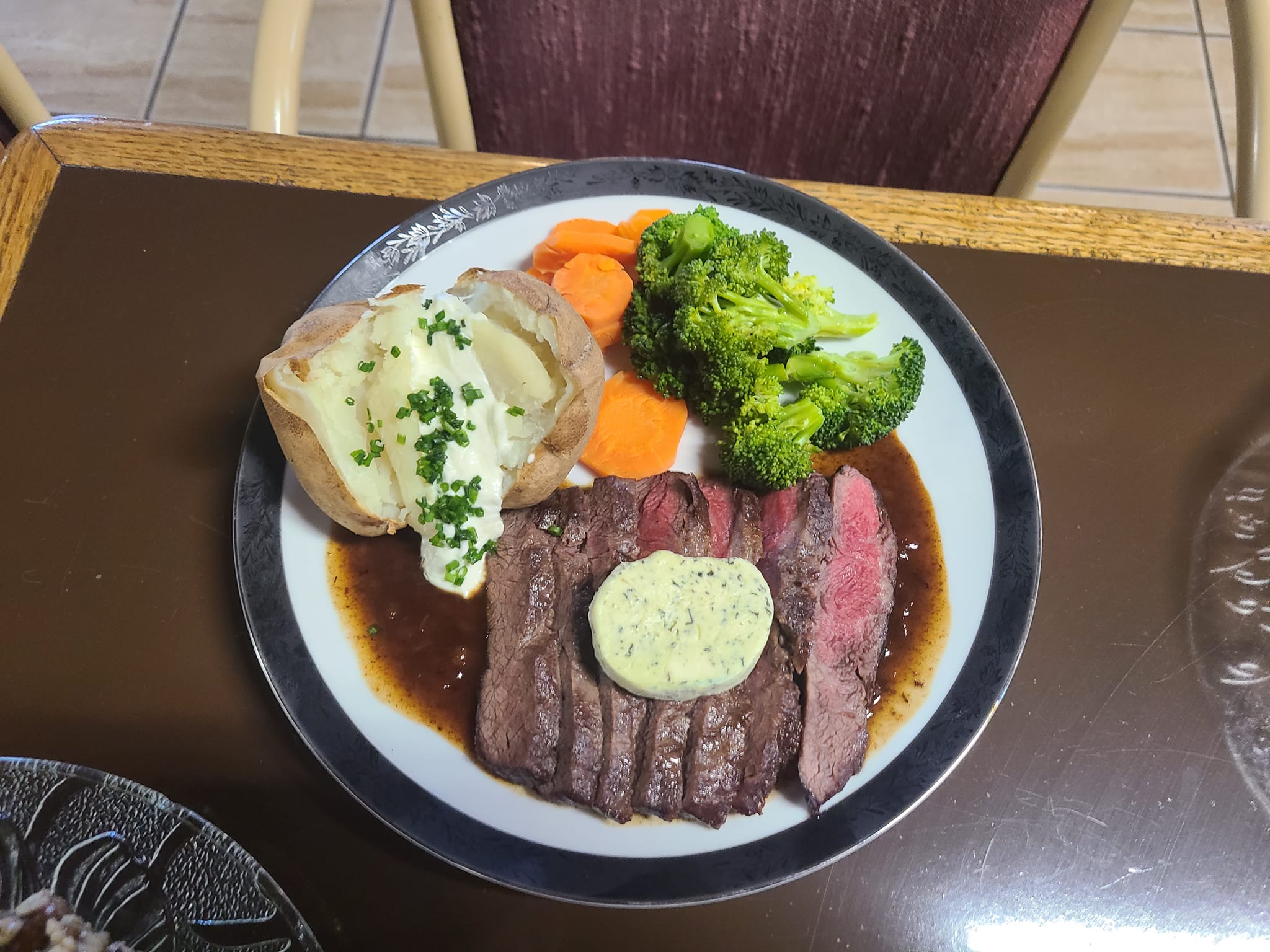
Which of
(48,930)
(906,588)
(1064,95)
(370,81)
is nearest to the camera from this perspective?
(48,930)

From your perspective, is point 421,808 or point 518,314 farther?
point 518,314

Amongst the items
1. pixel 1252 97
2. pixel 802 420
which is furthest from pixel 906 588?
pixel 1252 97

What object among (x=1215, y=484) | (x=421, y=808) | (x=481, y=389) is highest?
(x=481, y=389)

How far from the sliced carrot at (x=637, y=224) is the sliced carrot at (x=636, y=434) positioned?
358 millimetres

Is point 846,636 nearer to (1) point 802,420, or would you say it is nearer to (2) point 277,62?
(1) point 802,420

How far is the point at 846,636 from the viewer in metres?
1.63

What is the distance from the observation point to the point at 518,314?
5.21ft

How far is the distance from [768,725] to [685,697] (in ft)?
0.53

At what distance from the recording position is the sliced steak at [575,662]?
148 centimetres

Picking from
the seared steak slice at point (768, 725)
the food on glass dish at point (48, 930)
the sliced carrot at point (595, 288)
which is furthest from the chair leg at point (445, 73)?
the food on glass dish at point (48, 930)

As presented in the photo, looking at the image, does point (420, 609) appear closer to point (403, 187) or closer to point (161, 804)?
point (161, 804)

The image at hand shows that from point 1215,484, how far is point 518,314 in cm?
150

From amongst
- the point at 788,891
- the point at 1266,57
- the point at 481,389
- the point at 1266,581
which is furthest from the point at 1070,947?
the point at 1266,57

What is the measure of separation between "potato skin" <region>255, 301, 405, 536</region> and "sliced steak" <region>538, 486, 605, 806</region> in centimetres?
35
